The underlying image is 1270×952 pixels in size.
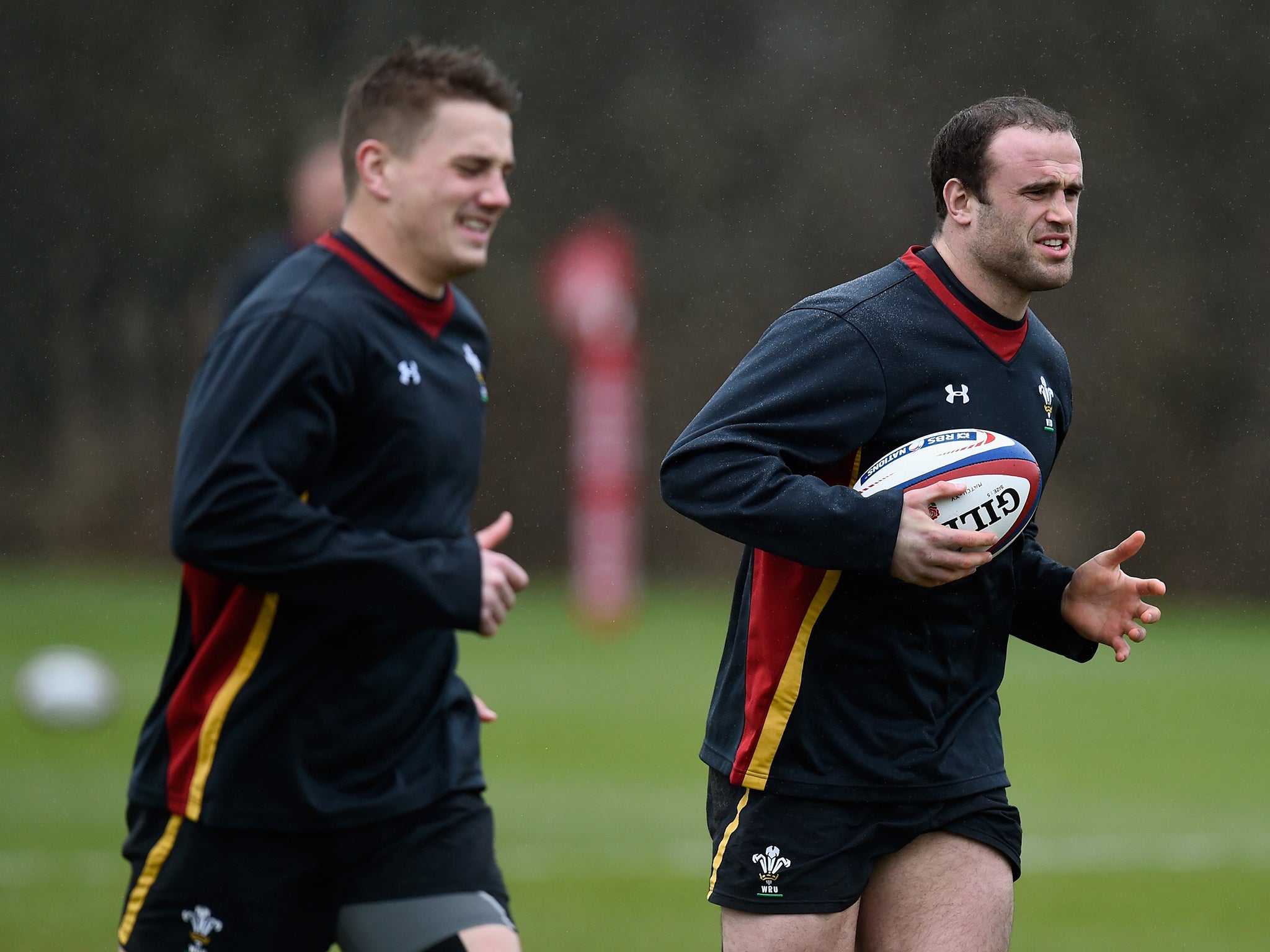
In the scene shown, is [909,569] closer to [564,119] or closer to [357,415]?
[357,415]

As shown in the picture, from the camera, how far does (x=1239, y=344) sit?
19.5 metres

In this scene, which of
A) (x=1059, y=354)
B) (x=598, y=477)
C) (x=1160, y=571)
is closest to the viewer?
(x=1059, y=354)

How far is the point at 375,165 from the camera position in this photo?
3.44 m

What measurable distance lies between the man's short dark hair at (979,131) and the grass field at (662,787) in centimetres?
352

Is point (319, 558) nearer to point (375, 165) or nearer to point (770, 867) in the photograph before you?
point (375, 165)

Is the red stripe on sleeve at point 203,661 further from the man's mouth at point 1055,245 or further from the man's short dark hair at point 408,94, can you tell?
the man's mouth at point 1055,245

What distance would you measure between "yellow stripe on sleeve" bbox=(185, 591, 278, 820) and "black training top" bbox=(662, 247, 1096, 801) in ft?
2.92

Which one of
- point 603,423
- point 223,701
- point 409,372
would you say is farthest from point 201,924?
point 603,423

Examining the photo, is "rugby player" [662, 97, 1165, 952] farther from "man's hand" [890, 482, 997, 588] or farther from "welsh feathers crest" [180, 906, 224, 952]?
"welsh feathers crest" [180, 906, 224, 952]

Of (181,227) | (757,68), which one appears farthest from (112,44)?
(757,68)

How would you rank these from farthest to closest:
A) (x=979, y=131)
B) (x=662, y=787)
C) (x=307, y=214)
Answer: (x=662, y=787), (x=307, y=214), (x=979, y=131)

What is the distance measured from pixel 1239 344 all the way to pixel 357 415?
703 inches

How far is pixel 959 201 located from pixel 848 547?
3.06 feet

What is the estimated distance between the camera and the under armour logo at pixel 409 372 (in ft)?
10.9
